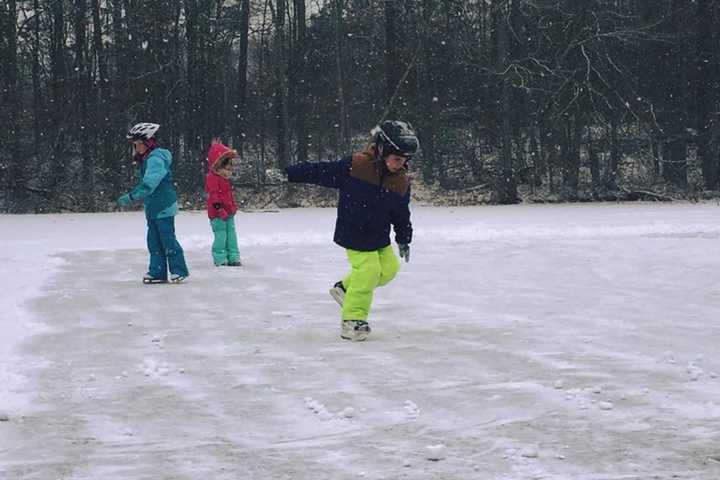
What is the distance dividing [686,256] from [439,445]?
1020 cm

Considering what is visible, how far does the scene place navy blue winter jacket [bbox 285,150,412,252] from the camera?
9078 mm

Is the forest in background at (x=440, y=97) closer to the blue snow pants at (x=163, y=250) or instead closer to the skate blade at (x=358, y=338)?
the blue snow pants at (x=163, y=250)

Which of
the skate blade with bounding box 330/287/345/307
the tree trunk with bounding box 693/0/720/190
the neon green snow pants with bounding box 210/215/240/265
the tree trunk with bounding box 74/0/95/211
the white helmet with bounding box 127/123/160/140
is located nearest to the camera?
the skate blade with bounding box 330/287/345/307

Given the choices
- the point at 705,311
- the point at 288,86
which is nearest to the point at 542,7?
the point at 288,86

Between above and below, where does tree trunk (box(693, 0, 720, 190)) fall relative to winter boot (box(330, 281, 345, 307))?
above

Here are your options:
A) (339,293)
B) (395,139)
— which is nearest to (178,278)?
(339,293)

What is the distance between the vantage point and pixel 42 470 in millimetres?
5180

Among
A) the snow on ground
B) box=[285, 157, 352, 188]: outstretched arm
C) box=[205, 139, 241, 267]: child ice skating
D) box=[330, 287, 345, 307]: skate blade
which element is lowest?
the snow on ground

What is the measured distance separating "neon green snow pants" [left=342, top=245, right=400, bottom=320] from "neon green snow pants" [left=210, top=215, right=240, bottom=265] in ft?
18.4

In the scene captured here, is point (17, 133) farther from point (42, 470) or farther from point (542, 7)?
point (42, 470)

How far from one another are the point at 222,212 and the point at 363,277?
587cm

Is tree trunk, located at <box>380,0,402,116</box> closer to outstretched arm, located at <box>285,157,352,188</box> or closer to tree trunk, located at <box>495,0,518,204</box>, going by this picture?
tree trunk, located at <box>495,0,518,204</box>

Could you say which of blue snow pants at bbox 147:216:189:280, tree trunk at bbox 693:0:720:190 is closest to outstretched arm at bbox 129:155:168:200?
blue snow pants at bbox 147:216:189:280

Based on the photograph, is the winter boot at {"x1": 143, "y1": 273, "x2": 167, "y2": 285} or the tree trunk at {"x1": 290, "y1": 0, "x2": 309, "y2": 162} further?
the tree trunk at {"x1": 290, "y1": 0, "x2": 309, "y2": 162}
